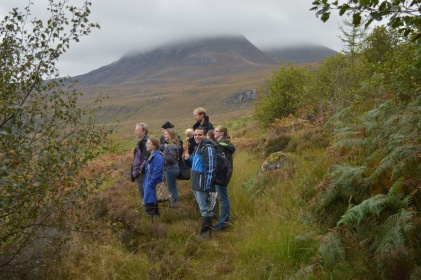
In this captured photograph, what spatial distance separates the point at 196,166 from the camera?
19.9 ft

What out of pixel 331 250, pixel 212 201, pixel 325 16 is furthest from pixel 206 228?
pixel 325 16

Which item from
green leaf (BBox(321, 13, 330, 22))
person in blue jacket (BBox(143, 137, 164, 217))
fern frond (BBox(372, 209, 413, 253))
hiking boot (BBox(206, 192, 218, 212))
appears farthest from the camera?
person in blue jacket (BBox(143, 137, 164, 217))

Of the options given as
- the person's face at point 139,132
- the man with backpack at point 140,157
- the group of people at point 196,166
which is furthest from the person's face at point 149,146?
the person's face at point 139,132

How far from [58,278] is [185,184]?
4930 mm

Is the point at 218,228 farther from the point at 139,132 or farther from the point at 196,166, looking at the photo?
the point at 139,132

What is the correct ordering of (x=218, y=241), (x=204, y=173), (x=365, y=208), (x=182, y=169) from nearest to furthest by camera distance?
(x=365, y=208) < (x=218, y=241) < (x=204, y=173) < (x=182, y=169)

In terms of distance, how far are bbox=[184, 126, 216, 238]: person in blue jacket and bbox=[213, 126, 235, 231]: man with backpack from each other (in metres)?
→ 0.31

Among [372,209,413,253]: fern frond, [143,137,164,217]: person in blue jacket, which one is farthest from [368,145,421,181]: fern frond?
[143,137,164,217]: person in blue jacket

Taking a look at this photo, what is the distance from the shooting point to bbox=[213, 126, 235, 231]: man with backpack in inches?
247

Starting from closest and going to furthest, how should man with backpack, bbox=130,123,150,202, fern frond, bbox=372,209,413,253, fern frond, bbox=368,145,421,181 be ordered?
fern frond, bbox=372,209,413,253 → fern frond, bbox=368,145,421,181 → man with backpack, bbox=130,123,150,202

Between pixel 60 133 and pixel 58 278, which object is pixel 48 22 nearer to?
pixel 60 133

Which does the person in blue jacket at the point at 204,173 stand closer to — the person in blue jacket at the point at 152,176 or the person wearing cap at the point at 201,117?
the person in blue jacket at the point at 152,176

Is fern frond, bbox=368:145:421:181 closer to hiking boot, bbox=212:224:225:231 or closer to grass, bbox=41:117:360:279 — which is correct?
grass, bbox=41:117:360:279

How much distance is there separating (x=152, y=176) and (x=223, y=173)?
4.65ft
